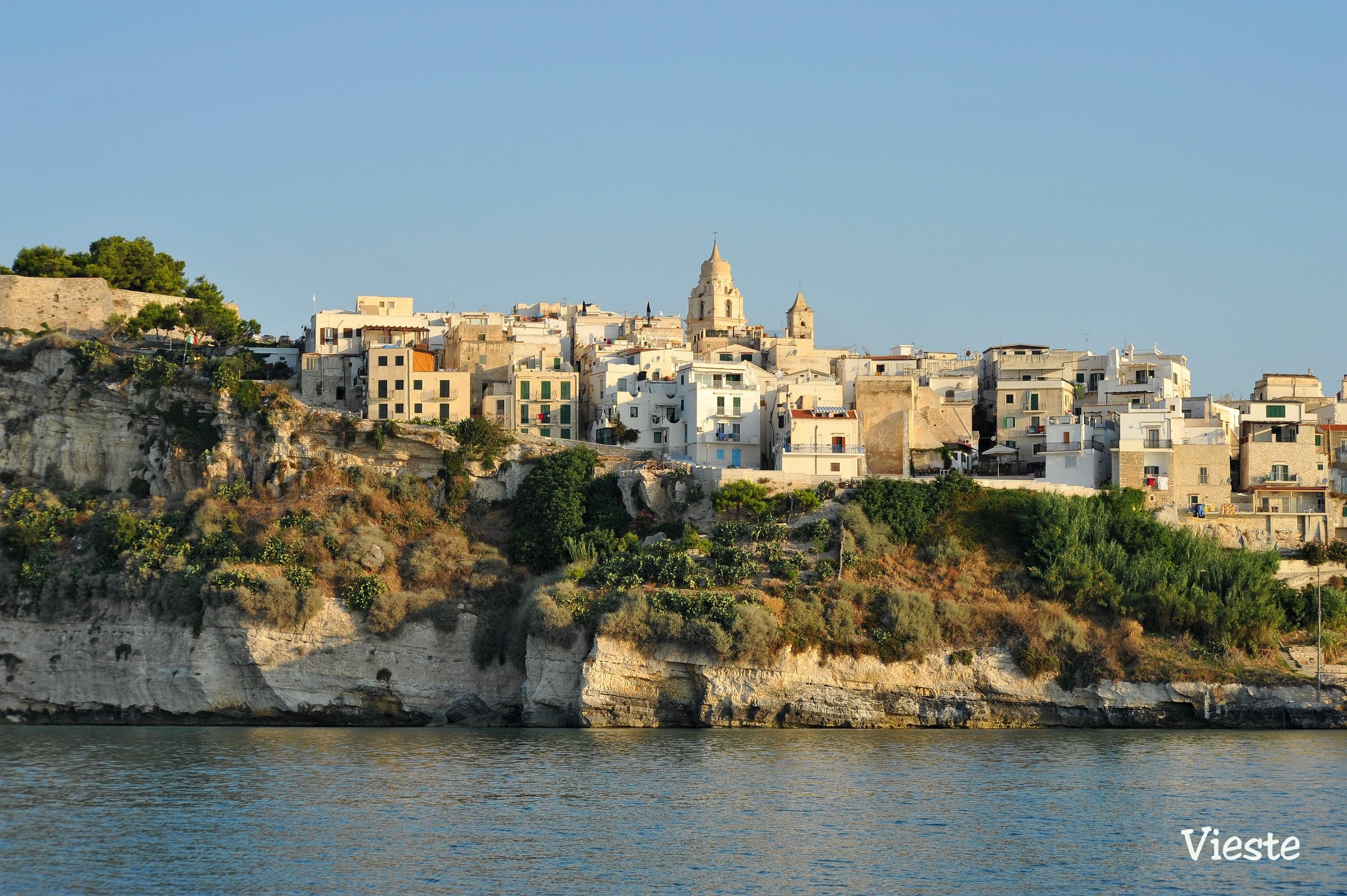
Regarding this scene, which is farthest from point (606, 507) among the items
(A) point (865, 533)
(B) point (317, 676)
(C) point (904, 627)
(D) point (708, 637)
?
(C) point (904, 627)

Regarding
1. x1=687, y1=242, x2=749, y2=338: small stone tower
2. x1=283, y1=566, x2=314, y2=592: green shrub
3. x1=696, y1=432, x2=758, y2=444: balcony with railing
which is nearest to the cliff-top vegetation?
x1=283, y1=566, x2=314, y2=592: green shrub

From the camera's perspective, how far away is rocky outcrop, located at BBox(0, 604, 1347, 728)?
47.4 m

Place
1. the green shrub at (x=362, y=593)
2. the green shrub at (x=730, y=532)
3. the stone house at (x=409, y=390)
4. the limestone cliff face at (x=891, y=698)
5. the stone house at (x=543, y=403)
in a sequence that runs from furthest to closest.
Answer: the stone house at (x=543, y=403) → the stone house at (x=409, y=390) → the green shrub at (x=730, y=532) → the green shrub at (x=362, y=593) → the limestone cliff face at (x=891, y=698)

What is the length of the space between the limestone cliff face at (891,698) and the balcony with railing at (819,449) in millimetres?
10559

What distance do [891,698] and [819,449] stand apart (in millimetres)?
11401

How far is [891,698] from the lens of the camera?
157ft

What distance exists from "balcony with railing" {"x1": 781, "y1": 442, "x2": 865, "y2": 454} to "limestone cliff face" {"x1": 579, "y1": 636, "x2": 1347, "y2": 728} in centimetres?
1056

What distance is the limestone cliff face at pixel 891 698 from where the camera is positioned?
1857 inches

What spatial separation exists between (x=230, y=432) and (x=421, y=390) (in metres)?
7.10

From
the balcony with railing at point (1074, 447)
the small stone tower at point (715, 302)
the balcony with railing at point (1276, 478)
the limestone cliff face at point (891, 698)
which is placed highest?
the small stone tower at point (715, 302)

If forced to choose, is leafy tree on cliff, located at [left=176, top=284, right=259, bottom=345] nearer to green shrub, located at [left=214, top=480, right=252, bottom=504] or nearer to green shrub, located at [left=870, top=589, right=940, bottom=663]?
green shrub, located at [left=214, top=480, right=252, bottom=504]

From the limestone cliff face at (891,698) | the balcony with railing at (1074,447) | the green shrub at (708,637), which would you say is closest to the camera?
the green shrub at (708,637)

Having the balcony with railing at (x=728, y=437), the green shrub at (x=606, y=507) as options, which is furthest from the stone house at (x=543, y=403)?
the green shrub at (x=606, y=507)

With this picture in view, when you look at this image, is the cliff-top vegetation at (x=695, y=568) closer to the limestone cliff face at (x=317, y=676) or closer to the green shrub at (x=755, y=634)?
the green shrub at (x=755, y=634)
